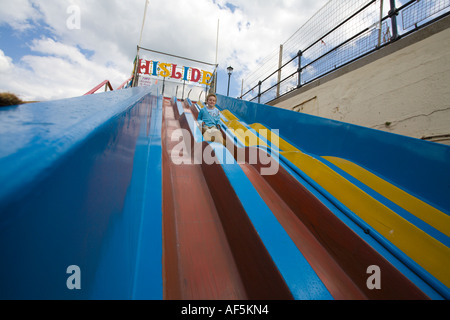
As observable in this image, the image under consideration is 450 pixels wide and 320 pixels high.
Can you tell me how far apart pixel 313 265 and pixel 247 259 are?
0.46 meters

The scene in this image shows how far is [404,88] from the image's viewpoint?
2.94 m

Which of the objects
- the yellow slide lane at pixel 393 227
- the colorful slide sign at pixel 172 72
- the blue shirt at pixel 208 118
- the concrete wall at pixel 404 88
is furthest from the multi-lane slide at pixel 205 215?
the colorful slide sign at pixel 172 72

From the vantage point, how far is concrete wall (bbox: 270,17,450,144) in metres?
2.54

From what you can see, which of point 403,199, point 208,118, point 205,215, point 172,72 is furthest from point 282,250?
point 172,72

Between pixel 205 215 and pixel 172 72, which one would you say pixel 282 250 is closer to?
pixel 205 215

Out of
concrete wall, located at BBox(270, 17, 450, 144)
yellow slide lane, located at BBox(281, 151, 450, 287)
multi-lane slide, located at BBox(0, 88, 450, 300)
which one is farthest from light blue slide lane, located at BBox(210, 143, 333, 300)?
concrete wall, located at BBox(270, 17, 450, 144)

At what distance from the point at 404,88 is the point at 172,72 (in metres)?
9.76

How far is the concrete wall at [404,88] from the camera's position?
254 cm

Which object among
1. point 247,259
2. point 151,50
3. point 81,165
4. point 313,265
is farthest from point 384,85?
point 151,50

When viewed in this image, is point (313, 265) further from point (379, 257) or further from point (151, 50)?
point (151, 50)

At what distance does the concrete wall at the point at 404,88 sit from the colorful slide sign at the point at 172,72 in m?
7.80

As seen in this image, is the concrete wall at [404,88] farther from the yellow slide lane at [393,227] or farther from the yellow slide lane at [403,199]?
the yellow slide lane at [393,227]

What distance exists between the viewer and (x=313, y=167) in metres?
2.20


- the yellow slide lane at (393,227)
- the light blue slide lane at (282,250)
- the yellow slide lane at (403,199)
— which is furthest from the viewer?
the yellow slide lane at (403,199)
